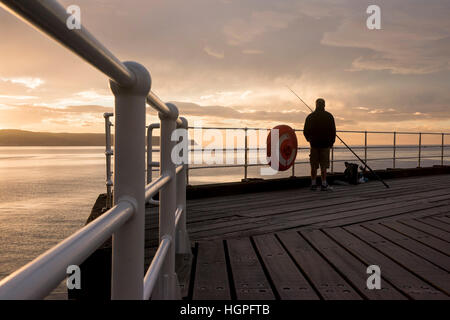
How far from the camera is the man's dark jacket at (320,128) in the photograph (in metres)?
6.01

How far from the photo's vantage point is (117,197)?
32.3 inches

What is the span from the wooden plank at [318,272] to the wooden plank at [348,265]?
0.05 metres

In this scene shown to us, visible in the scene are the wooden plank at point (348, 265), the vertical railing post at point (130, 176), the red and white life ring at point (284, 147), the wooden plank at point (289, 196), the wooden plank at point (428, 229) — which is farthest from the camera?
the red and white life ring at point (284, 147)

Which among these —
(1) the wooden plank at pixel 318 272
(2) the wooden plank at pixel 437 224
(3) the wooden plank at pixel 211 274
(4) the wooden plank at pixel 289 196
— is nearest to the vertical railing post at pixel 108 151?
(4) the wooden plank at pixel 289 196

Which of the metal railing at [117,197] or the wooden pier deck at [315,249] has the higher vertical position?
the metal railing at [117,197]

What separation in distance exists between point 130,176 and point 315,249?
2084 mm

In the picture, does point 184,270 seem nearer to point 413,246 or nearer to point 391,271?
point 391,271

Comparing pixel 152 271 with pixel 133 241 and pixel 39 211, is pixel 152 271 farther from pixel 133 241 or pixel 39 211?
pixel 39 211

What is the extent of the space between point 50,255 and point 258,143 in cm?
601

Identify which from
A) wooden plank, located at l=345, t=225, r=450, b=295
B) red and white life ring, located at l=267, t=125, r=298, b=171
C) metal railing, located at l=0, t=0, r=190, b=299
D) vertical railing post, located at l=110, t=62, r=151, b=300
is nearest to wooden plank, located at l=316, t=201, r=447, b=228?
wooden plank, located at l=345, t=225, r=450, b=295

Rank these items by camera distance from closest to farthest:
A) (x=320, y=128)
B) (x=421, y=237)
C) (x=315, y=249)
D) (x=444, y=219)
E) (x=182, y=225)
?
1. (x=182, y=225)
2. (x=315, y=249)
3. (x=421, y=237)
4. (x=444, y=219)
5. (x=320, y=128)

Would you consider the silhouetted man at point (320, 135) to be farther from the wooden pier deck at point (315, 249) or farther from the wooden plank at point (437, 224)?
the wooden plank at point (437, 224)

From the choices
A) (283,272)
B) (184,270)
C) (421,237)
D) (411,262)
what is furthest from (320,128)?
(184,270)
